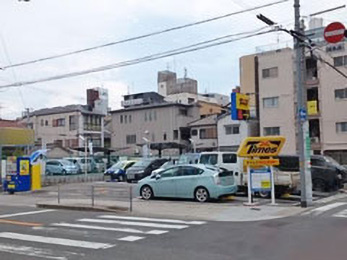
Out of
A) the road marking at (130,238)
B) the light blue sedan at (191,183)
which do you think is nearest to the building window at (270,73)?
the light blue sedan at (191,183)

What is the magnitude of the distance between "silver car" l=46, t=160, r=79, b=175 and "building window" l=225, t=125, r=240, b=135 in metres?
20.7

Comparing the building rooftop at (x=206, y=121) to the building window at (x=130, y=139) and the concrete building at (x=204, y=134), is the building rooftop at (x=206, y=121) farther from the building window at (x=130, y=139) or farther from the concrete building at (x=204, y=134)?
the building window at (x=130, y=139)

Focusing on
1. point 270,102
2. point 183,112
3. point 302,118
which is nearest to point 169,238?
point 302,118

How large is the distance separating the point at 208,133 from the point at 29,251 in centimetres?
5251

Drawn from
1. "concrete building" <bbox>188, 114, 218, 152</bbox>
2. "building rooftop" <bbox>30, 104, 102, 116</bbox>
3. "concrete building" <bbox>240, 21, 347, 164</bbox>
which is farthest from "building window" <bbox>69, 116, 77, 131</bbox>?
"concrete building" <bbox>240, 21, 347, 164</bbox>

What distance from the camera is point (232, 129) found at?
5859cm

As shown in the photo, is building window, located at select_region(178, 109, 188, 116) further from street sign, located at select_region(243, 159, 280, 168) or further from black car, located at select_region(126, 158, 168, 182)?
street sign, located at select_region(243, 159, 280, 168)

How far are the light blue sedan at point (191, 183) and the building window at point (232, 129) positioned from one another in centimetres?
3810

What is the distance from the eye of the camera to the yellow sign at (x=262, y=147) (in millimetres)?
18344

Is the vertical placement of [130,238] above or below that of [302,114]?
below

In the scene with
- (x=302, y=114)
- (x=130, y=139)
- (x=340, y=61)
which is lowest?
(x=302, y=114)

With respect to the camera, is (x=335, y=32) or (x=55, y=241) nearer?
(x=55, y=241)

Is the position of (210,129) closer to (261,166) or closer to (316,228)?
(261,166)

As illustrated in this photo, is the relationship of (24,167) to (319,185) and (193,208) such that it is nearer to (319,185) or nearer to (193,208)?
(193,208)
